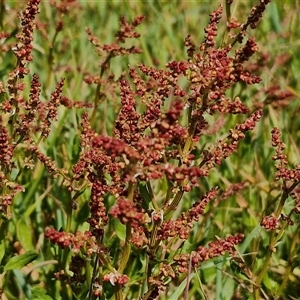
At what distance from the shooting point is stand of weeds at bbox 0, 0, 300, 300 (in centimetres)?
154

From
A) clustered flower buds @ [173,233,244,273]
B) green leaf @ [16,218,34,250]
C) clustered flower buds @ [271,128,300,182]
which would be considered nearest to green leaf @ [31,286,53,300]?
green leaf @ [16,218,34,250]

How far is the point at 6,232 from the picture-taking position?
2.35 metres

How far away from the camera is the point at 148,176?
1.39 m

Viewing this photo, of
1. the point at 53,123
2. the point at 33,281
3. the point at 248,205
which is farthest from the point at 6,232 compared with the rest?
the point at 248,205

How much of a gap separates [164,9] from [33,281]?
8.84 ft

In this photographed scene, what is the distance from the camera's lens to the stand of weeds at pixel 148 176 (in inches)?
60.4

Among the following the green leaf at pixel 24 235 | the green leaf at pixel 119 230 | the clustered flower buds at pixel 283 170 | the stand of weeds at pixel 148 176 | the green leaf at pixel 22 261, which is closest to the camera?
the stand of weeds at pixel 148 176

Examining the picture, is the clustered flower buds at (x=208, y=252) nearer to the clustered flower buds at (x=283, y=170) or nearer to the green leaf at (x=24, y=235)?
the clustered flower buds at (x=283, y=170)

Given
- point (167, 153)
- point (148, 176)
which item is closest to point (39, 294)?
point (167, 153)

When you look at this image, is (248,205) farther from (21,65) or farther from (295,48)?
(295,48)

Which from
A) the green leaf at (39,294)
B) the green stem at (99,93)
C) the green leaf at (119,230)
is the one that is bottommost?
the green leaf at (39,294)

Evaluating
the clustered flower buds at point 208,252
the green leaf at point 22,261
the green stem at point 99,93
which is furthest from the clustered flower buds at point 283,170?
the green stem at point 99,93

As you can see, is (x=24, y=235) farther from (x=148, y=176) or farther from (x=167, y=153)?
(x=148, y=176)

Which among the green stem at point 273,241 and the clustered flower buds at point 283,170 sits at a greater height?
the clustered flower buds at point 283,170
